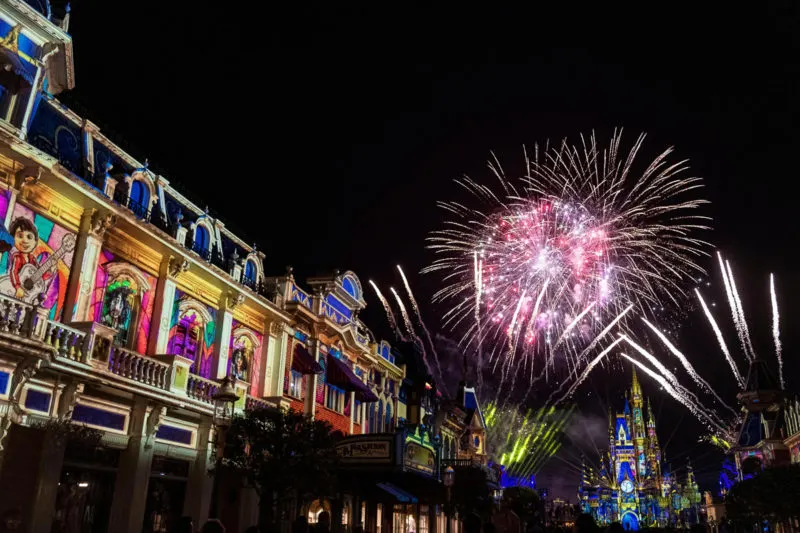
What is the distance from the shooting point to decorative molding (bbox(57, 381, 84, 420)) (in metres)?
16.0

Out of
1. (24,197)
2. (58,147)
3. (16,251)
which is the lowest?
(16,251)

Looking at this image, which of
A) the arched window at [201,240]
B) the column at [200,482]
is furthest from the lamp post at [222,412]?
the arched window at [201,240]

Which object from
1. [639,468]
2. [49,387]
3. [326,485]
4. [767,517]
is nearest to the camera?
[49,387]

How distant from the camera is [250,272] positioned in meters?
27.2

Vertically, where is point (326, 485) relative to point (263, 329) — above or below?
below

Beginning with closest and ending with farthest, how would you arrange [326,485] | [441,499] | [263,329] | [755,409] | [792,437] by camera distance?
[326,485] → [263,329] → [441,499] → [792,437] → [755,409]

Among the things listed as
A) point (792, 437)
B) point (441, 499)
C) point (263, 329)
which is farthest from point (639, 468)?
point (263, 329)

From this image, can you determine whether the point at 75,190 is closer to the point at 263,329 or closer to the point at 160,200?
the point at 160,200

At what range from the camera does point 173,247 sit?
20.6m

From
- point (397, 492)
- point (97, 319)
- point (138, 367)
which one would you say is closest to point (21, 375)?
point (97, 319)

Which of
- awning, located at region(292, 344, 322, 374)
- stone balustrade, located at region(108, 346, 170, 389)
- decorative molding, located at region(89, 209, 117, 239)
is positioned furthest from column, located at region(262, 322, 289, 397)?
decorative molding, located at region(89, 209, 117, 239)

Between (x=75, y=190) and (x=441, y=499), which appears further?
(x=441, y=499)

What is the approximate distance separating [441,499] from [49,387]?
1127 inches

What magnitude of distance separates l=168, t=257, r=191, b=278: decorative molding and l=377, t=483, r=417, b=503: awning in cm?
1631
